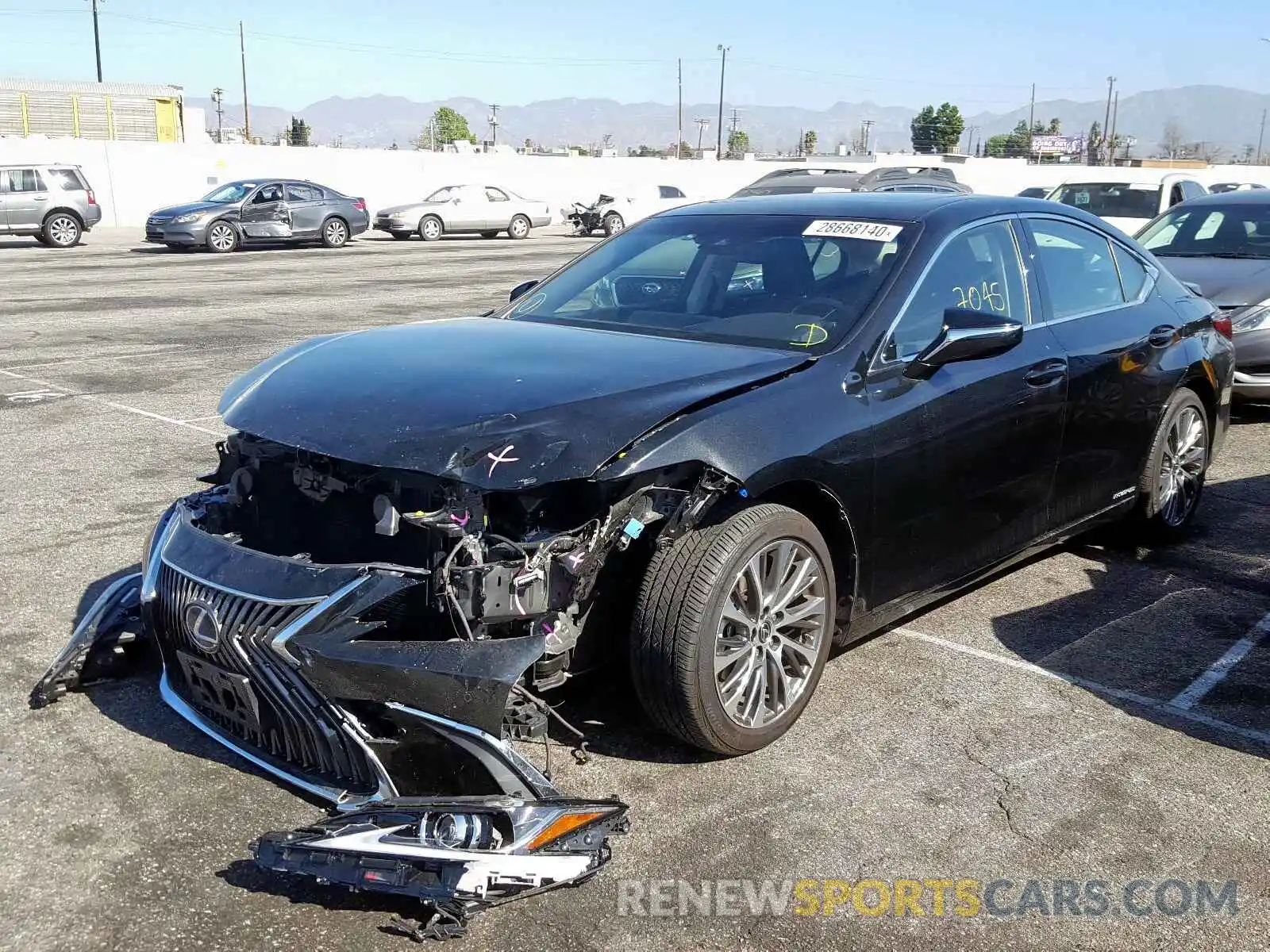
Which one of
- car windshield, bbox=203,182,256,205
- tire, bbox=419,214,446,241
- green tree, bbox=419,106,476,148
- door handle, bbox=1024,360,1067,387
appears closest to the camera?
door handle, bbox=1024,360,1067,387

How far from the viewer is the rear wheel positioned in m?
33.8

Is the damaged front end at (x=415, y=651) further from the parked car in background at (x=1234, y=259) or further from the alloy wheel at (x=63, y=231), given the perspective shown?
the alloy wheel at (x=63, y=231)

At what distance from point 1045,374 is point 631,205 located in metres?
32.2

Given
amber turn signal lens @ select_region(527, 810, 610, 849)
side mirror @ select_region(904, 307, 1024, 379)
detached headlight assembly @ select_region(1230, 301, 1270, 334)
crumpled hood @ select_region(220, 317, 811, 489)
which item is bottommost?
amber turn signal lens @ select_region(527, 810, 610, 849)

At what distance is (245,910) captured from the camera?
3121 mm

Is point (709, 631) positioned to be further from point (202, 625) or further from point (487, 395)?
point (202, 625)

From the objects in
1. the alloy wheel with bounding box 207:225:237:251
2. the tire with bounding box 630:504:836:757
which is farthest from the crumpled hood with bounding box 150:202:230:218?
the tire with bounding box 630:504:836:757

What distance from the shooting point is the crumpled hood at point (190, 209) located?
2639cm

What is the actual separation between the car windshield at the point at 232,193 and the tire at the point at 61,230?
281cm

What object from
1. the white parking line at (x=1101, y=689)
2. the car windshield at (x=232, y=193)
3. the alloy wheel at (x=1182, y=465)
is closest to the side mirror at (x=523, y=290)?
the white parking line at (x=1101, y=689)

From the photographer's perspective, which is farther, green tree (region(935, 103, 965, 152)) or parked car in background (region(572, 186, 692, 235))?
green tree (region(935, 103, 965, 152))

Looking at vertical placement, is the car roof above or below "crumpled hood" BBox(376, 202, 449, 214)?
above

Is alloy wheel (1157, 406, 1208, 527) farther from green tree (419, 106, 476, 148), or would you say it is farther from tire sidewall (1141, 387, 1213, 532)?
green tree (419, 106, 476, 148)

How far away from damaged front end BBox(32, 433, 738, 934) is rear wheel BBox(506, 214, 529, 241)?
101 ft
